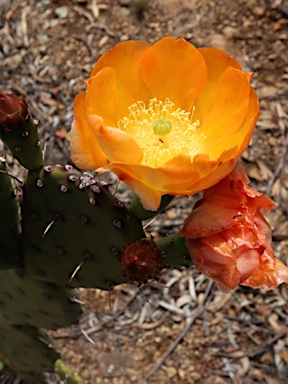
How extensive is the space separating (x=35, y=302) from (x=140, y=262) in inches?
26.1

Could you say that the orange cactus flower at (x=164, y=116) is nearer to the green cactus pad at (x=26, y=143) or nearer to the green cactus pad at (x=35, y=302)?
the green cactus pad at (x=26, y=143)

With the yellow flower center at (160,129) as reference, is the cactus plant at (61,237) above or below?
below

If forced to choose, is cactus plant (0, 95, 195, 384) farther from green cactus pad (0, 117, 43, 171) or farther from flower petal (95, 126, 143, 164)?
flower petal (95, 126, 143, 164)

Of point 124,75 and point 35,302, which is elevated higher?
point 124,75

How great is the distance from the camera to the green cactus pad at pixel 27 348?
1602 mm

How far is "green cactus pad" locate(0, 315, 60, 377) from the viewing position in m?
1.60

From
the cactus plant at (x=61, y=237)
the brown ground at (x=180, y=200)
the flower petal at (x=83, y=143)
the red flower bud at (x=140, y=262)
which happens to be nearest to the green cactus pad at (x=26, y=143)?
the cactus plant at (x=61, y=237)

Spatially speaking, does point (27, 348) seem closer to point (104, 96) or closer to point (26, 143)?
point (26, 143)

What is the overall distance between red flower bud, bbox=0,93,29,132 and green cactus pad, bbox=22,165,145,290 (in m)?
0.15

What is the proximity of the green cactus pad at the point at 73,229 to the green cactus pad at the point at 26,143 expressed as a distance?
0.09ft

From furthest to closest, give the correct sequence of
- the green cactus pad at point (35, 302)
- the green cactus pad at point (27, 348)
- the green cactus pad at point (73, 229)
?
the green cactus pad at point (27, 348) → the green cactus pad at point (35, 302) → the green cactus pad at point (73, 229)

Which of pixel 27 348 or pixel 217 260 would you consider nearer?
pixel 217 260

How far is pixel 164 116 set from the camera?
102 centimetres

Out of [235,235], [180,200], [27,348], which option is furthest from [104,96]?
[180,200]
